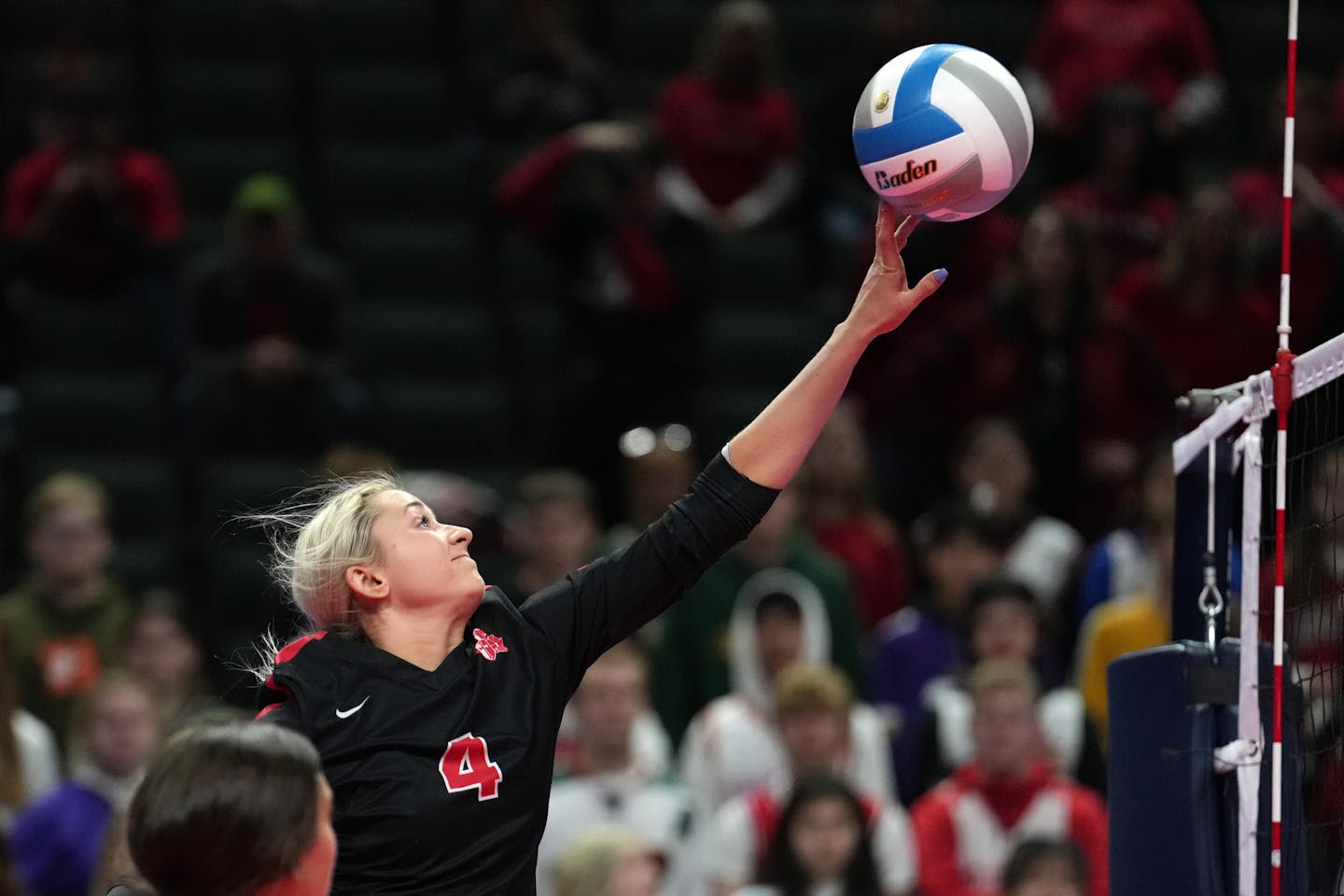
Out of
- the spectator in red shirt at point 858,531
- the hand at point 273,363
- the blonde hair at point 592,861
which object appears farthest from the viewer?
the hand at point 273,363

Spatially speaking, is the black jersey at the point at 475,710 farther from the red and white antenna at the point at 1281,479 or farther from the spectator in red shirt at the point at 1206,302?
the spectator in red shirt at the point at 1206,302

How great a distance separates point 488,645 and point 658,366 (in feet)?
20.7

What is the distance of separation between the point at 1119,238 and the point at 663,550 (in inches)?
284

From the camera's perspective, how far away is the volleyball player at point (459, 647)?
3852mm

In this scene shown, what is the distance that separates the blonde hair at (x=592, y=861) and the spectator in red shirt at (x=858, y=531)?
109 inches

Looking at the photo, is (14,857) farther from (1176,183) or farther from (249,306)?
(1176,183)

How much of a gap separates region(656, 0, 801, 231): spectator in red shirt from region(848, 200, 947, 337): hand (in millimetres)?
6370

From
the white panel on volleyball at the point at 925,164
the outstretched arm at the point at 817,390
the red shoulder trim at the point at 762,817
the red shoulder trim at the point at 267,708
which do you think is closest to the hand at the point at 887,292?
the outstretched arm at the point at 817,390

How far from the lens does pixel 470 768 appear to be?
154 inches

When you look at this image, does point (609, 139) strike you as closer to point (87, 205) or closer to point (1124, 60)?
point (87, 205)

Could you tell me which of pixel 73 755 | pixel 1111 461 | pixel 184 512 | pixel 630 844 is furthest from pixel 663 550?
pixel 184 512

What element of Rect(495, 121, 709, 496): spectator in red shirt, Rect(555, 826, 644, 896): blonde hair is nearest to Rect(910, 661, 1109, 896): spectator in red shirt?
Rect(555, 826, 644, 896): blonde hair

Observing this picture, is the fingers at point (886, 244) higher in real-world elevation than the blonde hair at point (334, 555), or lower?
higher

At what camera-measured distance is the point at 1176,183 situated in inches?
431
